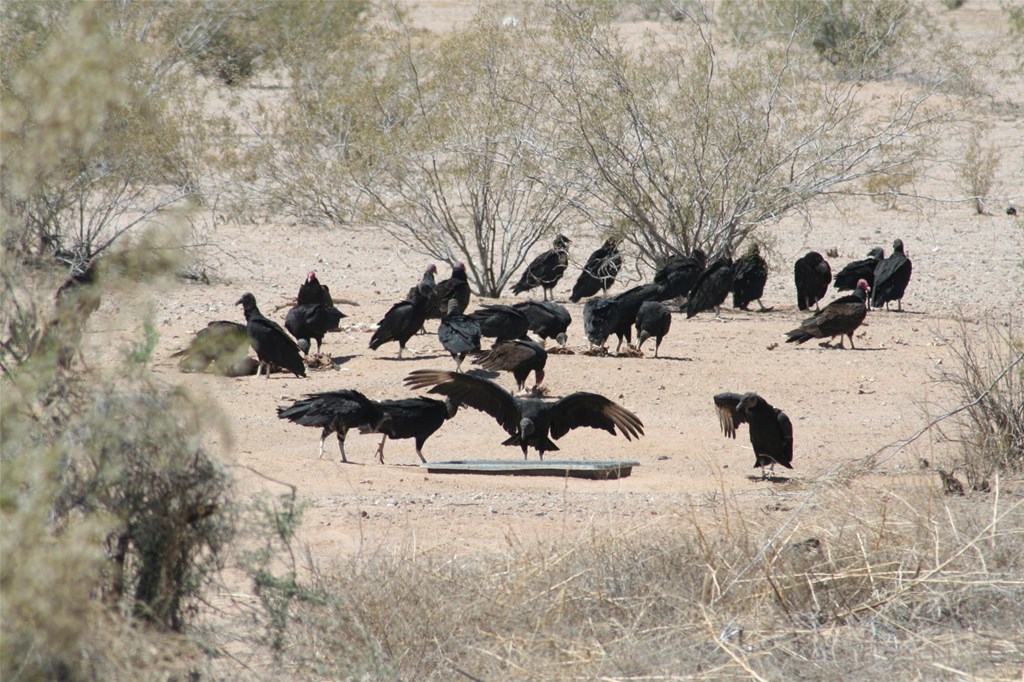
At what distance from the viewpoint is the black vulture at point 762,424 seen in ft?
26.0

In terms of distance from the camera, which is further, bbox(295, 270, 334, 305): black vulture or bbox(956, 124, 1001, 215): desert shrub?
bbox(956, 124, 1001, 215): desert shrub

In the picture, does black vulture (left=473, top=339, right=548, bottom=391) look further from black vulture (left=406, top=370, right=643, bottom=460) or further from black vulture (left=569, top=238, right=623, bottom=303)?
black vulture (left=569, top=238, right=623, bottom=303)

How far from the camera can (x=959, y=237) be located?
747 inches

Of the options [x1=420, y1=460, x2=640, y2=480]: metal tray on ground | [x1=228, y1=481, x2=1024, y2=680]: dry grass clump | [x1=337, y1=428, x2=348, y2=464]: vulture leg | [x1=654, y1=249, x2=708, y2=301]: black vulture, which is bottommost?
[x1=228, y1=481, x2=1024, y2=680]: dry grass clump

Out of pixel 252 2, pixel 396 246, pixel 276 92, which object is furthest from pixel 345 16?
pixel 396 246

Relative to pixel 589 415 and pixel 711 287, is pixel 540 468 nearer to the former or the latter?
pixel 589 415

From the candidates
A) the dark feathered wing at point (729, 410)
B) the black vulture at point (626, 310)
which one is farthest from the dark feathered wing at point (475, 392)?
the black vulture at point (626, 310)

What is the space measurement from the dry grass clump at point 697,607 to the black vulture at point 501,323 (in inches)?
219

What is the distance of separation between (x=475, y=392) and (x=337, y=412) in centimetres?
98

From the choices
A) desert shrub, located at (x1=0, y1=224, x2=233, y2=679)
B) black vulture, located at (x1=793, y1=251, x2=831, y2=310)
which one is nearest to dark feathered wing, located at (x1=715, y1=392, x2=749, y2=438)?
desert shrub, located at (x1=0, y1=224, x2=233, y2=679)

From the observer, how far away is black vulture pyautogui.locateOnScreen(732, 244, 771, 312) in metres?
14.3

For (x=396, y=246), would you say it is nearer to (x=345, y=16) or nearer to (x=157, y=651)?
(x=345, y=16)

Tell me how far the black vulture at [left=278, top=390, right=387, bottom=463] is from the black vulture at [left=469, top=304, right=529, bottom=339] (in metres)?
3.03

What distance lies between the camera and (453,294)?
13.1 meters
